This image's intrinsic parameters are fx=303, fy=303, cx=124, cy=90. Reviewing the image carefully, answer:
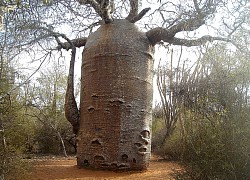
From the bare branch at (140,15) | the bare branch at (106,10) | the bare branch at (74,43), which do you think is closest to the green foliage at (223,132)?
the bare branch at (106,10)

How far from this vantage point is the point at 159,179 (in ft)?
15.3

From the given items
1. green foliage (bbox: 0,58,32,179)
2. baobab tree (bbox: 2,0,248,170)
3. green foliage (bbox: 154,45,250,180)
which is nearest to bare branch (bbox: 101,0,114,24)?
baobab tree (bbox: 2,0,248,170)

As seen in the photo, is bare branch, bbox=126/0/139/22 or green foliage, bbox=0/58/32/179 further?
bare branch, bbox=126/0/139/22

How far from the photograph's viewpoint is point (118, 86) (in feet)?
18.0

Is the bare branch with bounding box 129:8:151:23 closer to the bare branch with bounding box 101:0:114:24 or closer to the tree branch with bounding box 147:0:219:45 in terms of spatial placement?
the tree branch with bounding box 147:0:219:45

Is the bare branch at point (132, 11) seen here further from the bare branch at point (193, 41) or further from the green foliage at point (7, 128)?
the green foliage at point (7, 128)

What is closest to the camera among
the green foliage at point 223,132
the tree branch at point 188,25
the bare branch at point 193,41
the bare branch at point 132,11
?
the green foliage at point 223,132

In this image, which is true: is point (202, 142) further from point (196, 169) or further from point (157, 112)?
point (157, 112)

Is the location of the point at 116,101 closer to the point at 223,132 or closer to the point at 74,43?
the point at 74,43

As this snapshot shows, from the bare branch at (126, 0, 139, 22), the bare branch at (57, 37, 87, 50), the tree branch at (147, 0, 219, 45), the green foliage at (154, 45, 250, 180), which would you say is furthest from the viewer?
the bare branch at (57, 37, 87, 50)

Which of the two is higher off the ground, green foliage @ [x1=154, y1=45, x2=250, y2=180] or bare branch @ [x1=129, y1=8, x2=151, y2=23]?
bare branch @ [x1=129, y1=8, x2=151, y2=23]

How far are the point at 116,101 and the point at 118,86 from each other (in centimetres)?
28

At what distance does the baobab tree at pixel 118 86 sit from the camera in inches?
210

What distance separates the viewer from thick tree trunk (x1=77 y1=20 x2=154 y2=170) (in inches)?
211
